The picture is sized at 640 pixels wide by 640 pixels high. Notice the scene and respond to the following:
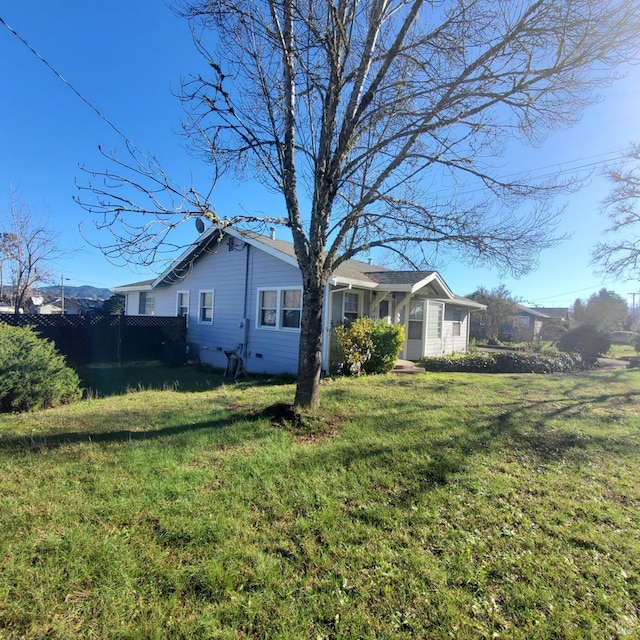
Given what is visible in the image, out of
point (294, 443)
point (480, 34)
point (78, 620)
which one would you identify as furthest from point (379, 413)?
point (480, 34)

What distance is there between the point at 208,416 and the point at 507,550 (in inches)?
168

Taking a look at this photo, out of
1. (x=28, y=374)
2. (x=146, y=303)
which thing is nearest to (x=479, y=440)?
(x=28, y=374)

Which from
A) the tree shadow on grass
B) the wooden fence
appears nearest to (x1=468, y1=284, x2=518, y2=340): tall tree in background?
the wooden fence

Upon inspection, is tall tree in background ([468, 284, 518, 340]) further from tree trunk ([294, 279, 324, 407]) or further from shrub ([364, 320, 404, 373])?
tree trunk ([294, 279, 324, 407])

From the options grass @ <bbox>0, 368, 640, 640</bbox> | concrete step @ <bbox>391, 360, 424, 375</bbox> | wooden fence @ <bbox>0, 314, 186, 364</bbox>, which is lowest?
grass @ <bbox>0, 368, 640, 640</bbox>

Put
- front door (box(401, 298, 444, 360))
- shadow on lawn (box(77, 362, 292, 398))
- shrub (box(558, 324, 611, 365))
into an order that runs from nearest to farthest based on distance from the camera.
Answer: shadow on lawn (box(77, 362, 292, 398)) → front door (box(401, 298, 444, 360)) → shrub (box(558, 324, 611, 365))

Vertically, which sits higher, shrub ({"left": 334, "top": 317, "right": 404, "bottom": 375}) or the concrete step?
shrub ({"left": 334, "top": 317, "right": 404, "bottom": 375})

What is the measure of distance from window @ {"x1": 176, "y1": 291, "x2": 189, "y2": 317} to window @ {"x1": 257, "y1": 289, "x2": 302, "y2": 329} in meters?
4.59

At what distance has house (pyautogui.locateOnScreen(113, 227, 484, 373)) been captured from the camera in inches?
414

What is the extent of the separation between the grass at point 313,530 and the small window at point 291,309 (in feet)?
17.9

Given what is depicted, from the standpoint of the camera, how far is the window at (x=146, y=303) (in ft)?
56.4

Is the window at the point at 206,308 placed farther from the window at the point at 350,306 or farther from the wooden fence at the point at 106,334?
the window at the point at 350,306

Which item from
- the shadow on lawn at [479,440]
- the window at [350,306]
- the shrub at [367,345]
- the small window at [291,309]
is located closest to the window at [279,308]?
the small window at [291,309]

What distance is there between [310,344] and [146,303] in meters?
14.7
